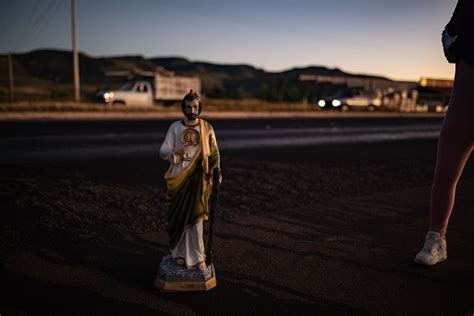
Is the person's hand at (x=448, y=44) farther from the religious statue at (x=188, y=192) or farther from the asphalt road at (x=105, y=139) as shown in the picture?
the asphalt road at (x=105, y=139)

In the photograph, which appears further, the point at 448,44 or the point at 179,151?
the point at 448,44

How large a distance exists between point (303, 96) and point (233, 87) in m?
63.8

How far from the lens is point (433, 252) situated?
12.4 ft

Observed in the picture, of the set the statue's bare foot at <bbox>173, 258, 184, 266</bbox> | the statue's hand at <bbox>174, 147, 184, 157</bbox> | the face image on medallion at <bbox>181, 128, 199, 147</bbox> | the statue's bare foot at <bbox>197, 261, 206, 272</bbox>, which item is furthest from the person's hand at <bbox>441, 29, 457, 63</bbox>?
the statue's bare foot at <bbox>173, 258, 184, 266</bbox>

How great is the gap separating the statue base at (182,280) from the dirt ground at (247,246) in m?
0.08

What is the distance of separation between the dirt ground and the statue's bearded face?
55.7 inches

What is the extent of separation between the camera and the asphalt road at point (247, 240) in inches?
121

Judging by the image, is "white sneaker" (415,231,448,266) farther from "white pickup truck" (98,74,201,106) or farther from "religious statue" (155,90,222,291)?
"white pickup truck" (98,74,201,106)

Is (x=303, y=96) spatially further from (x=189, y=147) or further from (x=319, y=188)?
(x=189, y=147)

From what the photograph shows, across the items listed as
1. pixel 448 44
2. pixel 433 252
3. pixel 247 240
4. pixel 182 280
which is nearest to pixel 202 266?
pixel 182 280

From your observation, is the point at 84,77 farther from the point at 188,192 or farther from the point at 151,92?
the point at 188,192

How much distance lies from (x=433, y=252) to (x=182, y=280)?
7.72 ft

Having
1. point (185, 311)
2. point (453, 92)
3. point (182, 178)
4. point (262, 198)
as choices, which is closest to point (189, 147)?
point (182, 178)

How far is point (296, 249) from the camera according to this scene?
13.5 feet
